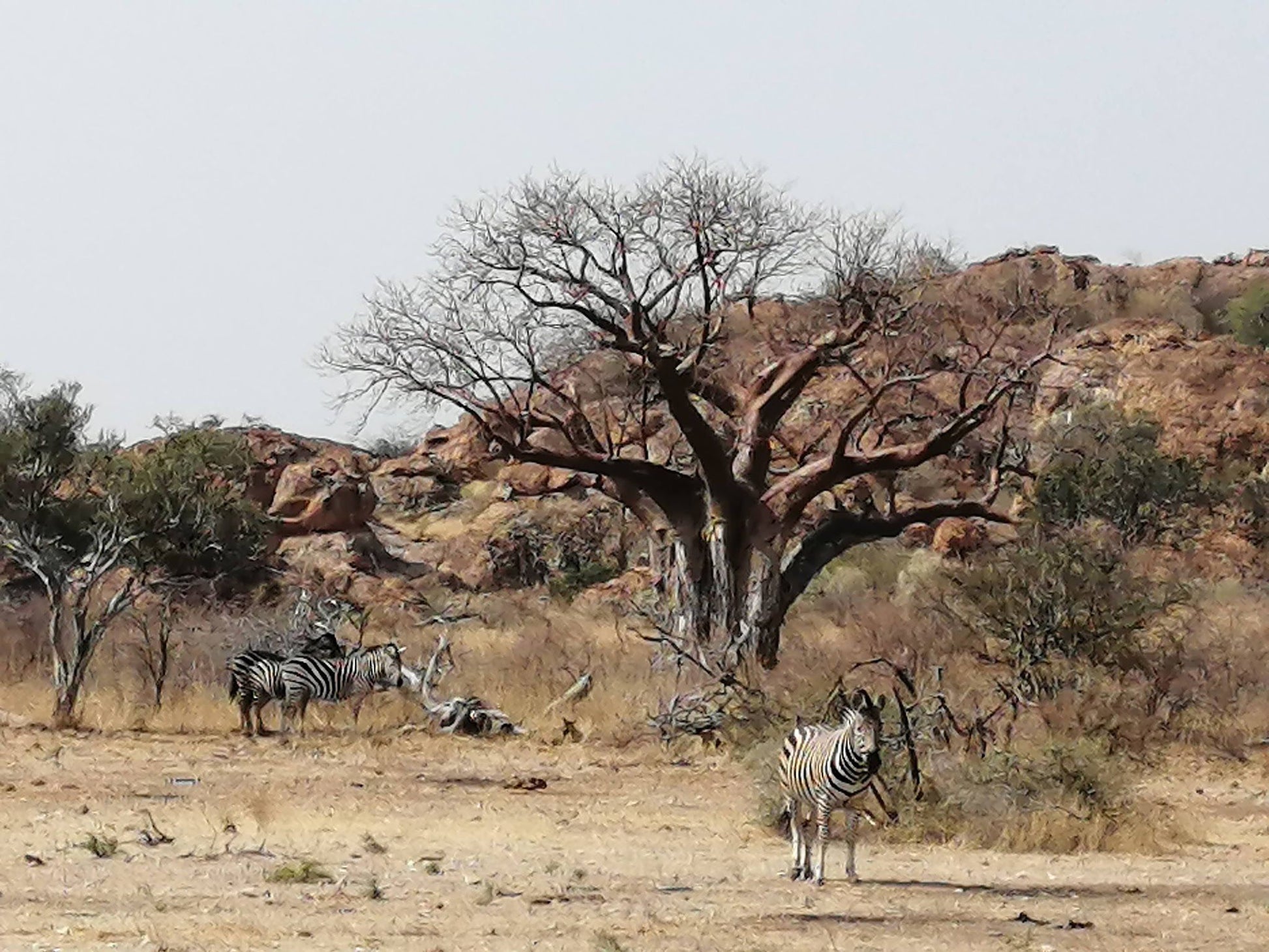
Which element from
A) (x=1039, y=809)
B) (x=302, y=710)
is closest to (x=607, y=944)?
(x=1039, y=809)

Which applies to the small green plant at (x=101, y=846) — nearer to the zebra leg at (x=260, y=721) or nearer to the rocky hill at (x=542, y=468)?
the zebra leg at (x=260, y=721)

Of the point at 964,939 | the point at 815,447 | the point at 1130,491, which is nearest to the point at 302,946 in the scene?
the point at 964,939

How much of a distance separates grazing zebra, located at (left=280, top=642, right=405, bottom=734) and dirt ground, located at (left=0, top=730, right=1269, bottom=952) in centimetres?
163

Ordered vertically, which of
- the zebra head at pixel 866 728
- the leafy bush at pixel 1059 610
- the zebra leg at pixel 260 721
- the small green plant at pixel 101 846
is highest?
the leafy bush at pixel 1059 610

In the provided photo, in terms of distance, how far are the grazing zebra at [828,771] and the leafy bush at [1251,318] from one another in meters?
47.0

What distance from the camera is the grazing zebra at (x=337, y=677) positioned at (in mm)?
17859

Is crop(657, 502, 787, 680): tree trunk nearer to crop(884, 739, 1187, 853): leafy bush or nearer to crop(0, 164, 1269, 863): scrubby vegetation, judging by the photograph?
crop(0, 164, 1269, 863): scrubby vegetation

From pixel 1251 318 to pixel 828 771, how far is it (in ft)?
161

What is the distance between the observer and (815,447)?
24.5 m

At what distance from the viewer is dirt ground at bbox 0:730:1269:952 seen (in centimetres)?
792

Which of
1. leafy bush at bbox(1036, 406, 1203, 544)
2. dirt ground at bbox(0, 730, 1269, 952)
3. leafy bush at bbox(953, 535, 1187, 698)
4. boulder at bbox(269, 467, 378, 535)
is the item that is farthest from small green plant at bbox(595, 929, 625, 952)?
boulder at bbox(269, 467, 378, 535)

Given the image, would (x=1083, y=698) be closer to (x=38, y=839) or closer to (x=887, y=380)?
(x=887, y=380)

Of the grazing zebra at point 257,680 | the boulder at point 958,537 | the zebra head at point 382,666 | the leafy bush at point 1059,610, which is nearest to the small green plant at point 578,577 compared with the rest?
the boulder at point 958,537

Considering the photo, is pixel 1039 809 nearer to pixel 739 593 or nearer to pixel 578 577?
pixel 739 593
